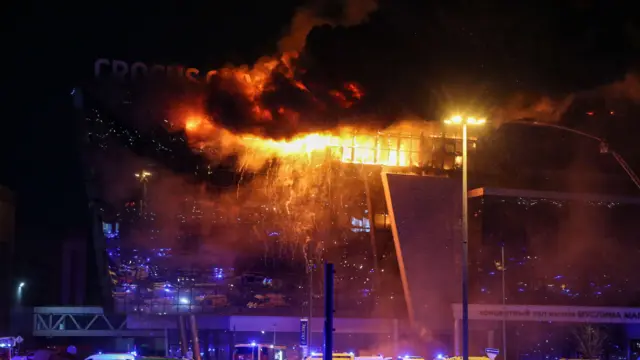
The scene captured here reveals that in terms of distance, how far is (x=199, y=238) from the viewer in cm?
4453

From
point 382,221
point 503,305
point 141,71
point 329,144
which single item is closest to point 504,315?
point 503,305

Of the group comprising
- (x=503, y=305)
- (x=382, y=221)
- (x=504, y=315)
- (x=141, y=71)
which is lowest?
(x=504, y=315)

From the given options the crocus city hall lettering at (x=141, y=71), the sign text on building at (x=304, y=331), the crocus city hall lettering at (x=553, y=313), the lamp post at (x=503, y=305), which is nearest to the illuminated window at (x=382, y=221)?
the crocus city hall lettering at (x=553, y=313)

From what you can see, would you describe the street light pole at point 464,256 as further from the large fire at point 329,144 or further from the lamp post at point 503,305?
the lamp post at point 503,305

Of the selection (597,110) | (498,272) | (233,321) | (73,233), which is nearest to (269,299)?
(233,321)

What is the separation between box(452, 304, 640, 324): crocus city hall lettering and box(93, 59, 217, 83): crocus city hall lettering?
21332 mm

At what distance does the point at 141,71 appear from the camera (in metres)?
41.6

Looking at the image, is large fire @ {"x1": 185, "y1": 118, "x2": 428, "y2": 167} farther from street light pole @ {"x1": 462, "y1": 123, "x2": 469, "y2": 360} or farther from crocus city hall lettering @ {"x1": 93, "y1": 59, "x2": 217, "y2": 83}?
street light pole @ {"x1": 462, "y1": 123, "x2": 469, "y2": 360}

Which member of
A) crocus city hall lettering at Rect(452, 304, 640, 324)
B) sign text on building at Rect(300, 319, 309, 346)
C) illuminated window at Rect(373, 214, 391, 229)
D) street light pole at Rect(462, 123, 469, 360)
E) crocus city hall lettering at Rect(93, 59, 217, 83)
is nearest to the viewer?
street light pole at Rect(462, 123, 469, 360)

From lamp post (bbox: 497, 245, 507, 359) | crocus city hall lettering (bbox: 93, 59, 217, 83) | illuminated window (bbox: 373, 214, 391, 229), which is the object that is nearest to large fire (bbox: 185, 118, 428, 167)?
crocus city hall lettering (bbox: 93, 59, 217, 83)

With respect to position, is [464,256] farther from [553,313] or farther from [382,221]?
[553,313]

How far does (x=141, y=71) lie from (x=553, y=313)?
1189 inches

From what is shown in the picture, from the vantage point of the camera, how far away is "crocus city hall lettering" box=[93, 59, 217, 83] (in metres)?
40.9

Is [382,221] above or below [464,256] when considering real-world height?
above
